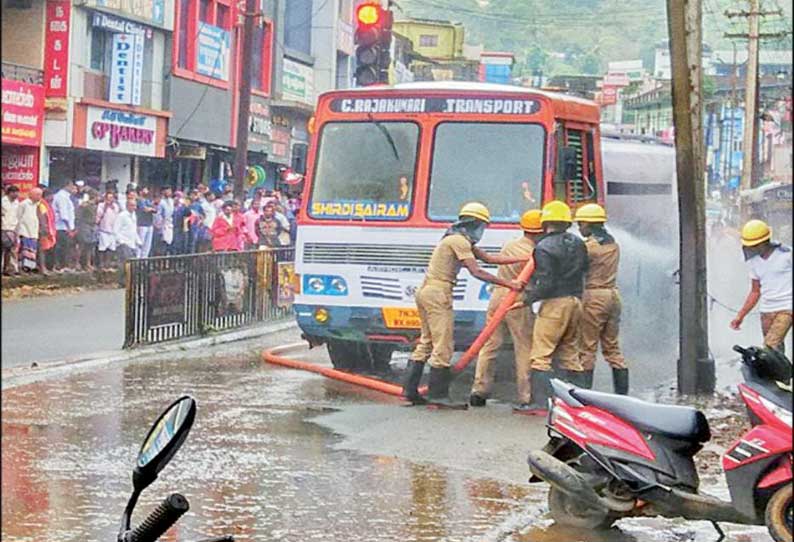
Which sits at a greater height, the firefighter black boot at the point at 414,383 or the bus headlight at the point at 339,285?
the bus headlight at the point at 339,285

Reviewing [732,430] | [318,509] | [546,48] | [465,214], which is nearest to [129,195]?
[546,48]

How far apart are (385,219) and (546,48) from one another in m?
3.81

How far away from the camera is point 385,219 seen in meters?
12.4

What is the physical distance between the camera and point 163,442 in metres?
2.43

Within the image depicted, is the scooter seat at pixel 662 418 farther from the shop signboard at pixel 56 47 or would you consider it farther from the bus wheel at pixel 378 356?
the shop signboard at pixel 56 47

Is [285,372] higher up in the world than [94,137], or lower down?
lower down

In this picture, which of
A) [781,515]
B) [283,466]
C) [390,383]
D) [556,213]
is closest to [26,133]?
[390,383]

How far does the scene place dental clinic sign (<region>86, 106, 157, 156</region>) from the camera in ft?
76.9

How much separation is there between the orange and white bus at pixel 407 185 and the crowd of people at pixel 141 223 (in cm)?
588

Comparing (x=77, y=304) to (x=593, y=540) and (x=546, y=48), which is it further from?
(x=593, y=540)

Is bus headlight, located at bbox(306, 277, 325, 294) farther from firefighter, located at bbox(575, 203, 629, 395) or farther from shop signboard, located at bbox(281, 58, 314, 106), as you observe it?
Result: shop signboard, located at bbox(281, 58, 314, 106)

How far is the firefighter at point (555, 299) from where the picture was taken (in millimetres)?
10594

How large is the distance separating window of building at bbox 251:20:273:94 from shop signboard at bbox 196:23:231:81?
0.53m

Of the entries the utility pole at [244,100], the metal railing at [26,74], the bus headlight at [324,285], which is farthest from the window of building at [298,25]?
the bus headlight at [324,285]
